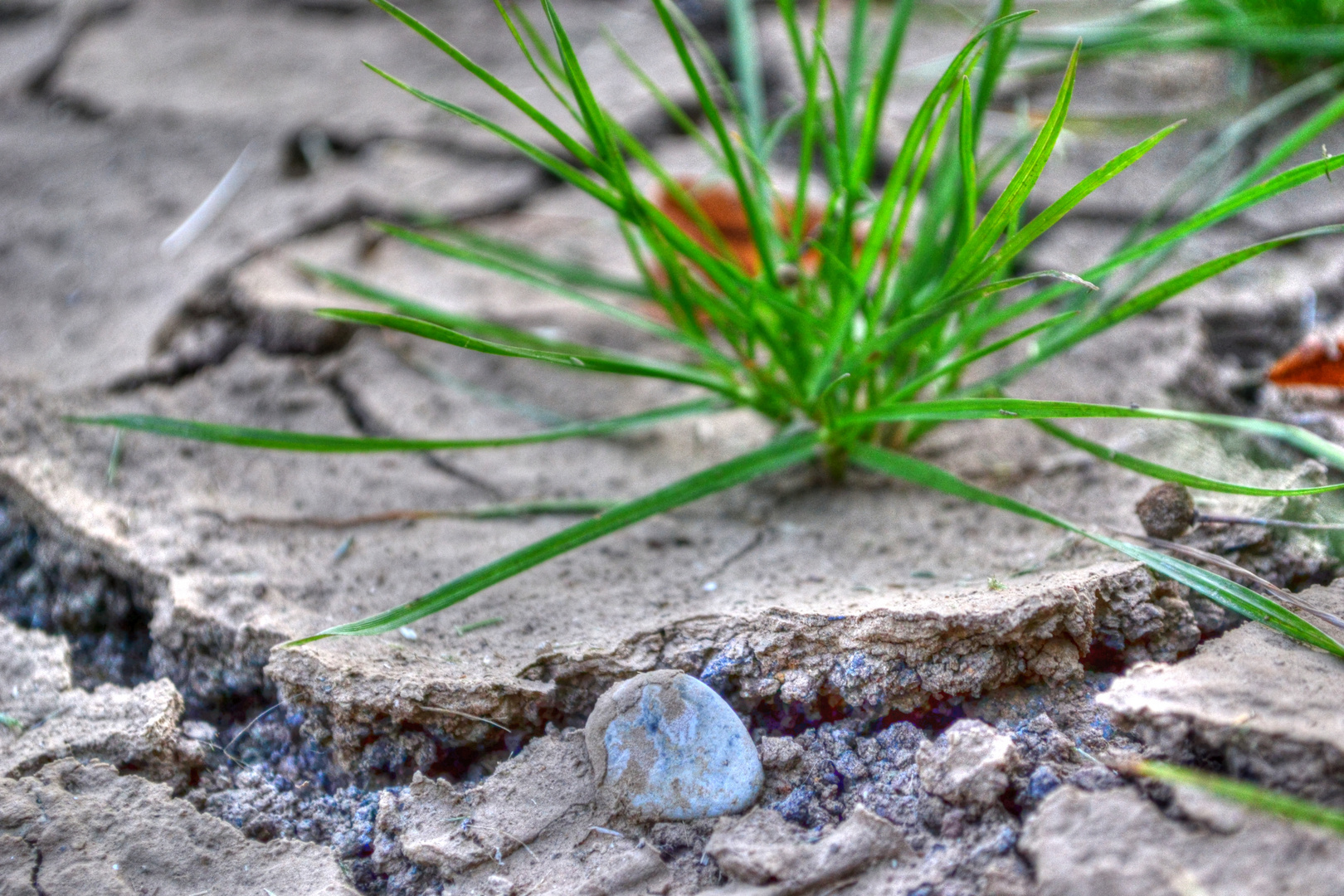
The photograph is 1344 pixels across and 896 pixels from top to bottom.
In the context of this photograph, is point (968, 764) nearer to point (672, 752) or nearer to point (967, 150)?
point (672, 752)

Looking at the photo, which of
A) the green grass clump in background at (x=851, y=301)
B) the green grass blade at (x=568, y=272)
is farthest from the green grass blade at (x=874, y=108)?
the green grass blade at (x=568, y=272)

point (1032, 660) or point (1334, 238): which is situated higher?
point (1334, 238)

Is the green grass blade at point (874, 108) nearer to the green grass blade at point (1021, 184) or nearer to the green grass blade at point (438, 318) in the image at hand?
the green grass blade at point (1021, 184)

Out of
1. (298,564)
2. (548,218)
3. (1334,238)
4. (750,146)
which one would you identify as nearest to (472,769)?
(298,564)

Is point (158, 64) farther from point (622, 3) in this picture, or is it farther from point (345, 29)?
point (622, 3)

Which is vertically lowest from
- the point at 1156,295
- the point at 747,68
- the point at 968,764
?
the point at 968,764

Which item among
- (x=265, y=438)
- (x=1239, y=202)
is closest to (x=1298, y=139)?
(x=1239, y=202)

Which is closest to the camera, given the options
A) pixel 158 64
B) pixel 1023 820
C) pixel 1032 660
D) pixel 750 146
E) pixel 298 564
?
pixel 1023 820

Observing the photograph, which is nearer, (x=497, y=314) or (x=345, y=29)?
(x=497, y=314)
